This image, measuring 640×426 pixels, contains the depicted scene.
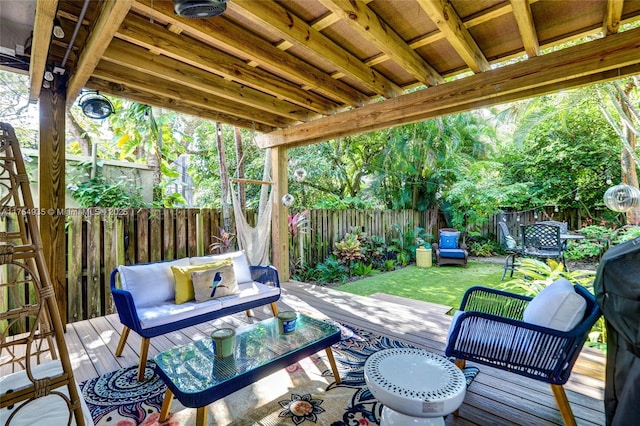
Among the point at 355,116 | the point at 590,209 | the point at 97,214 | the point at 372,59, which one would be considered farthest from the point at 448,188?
the point at 97,214

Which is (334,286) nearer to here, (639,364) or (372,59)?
(372,59)

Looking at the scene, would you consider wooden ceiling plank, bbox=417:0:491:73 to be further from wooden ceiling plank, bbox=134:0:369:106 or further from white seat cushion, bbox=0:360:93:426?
white seat cushion, bbox=0:360:93:426

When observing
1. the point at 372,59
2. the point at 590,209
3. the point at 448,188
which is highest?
the point at 372,59

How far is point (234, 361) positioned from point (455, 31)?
8.70ft

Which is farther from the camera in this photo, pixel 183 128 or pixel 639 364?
pixel 183 128

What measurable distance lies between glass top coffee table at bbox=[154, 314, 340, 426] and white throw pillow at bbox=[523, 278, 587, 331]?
1238mm

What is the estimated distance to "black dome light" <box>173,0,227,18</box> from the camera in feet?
4.75

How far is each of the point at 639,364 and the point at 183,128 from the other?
1025 cm

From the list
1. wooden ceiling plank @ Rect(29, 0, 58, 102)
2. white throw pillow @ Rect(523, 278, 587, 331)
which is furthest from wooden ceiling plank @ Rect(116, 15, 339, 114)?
white throw pillow @ Rect(523, 278, 587, 331)

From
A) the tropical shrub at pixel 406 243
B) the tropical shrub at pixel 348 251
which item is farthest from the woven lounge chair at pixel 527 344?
the tropical shrub at pixel 406 243

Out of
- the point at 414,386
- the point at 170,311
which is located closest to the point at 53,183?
the point at 170,311

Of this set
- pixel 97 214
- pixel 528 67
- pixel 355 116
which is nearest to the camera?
pixel 528 67

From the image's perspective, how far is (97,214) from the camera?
3.44m

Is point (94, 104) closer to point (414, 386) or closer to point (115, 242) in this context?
point (115, 242)
